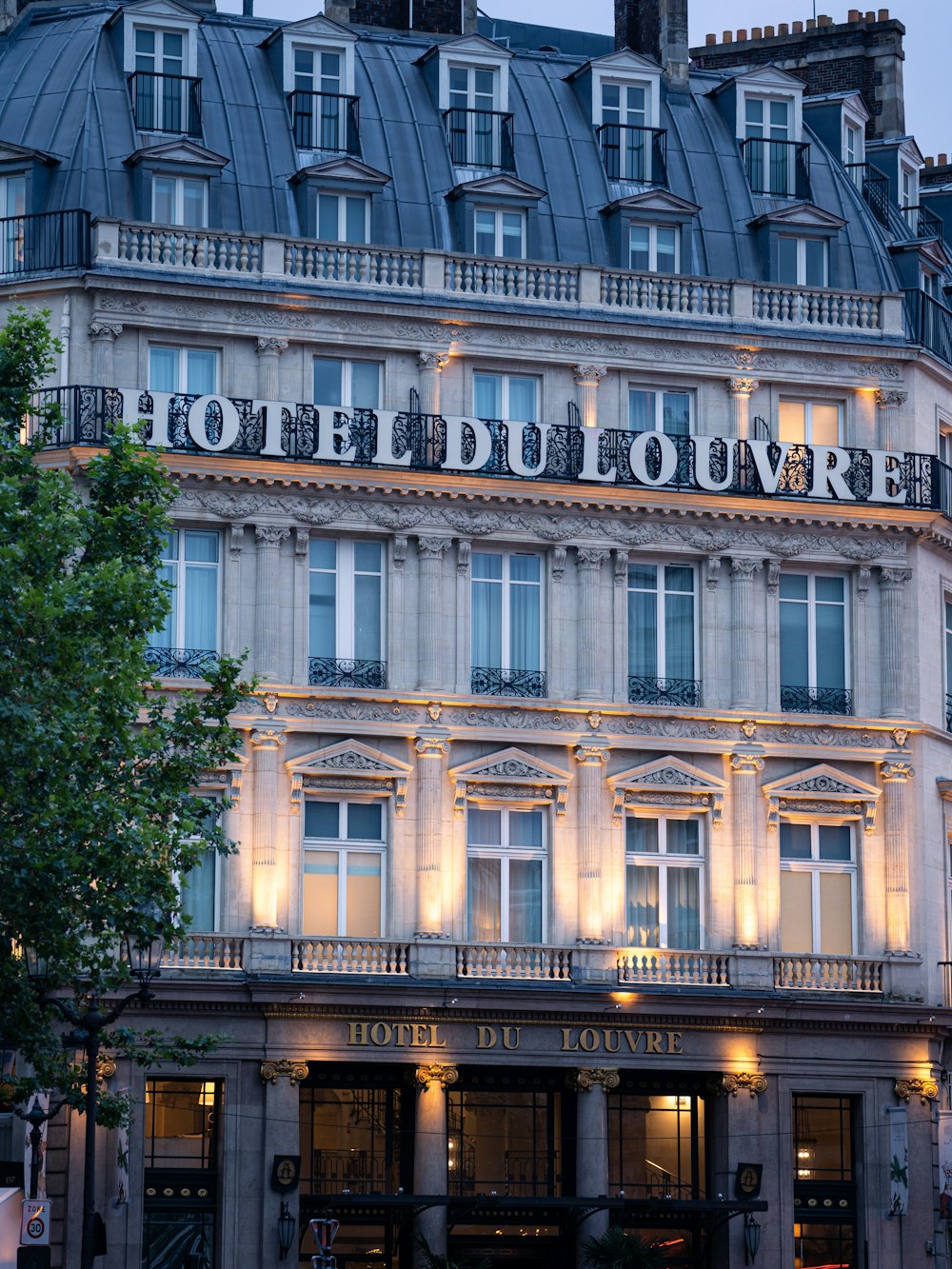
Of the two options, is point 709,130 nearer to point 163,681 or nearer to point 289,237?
point 289,237

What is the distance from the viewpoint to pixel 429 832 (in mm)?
54750

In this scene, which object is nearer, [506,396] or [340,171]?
[340,171]

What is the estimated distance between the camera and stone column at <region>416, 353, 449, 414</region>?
5634cm

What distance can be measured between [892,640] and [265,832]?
12.4 metres

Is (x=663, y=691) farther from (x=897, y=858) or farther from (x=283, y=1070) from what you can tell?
(x=283, y=1070)

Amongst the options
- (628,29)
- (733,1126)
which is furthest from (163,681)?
(628,29)

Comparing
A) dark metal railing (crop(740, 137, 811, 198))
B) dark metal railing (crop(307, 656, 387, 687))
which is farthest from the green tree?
dark metal railing (crop(740, 137, 811, 198))

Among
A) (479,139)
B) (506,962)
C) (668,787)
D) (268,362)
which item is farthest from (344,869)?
(479,139)

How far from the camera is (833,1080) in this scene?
183ft

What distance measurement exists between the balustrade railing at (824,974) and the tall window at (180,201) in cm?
1691

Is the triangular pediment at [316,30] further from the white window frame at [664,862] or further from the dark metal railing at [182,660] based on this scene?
the white window frame at [664,862]

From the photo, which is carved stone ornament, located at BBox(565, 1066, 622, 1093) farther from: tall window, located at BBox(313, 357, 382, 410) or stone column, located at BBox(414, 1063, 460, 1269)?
tall window, located at BBox(313, 357, 382, 410)

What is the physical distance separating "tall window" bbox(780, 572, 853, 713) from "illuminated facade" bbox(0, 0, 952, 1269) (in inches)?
3.7

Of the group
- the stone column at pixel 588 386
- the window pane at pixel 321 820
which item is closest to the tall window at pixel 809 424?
the stone column at pixel 588 386
